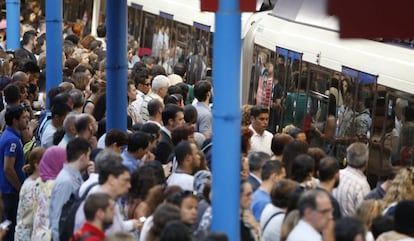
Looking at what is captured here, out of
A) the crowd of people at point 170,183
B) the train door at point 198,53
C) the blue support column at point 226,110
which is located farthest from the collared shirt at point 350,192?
the train door at point 198,53

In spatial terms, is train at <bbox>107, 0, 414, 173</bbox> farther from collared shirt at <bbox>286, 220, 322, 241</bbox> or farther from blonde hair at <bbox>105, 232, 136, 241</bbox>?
blonde hair at <bbox>105, 232, 136, 241</bbox>

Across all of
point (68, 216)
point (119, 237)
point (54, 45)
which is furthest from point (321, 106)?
point (119, 237)

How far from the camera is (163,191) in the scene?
31.9 feet

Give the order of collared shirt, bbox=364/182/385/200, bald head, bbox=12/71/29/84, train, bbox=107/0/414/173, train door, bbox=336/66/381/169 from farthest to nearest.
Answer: bald head, bbox=12/71/29/84, train door, bbox=336/66/381/169, train, bbox=107/0/414/173, collared shirt, bbox=364/182/385/200

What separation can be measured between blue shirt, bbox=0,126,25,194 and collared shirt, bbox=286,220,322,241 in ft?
15.8

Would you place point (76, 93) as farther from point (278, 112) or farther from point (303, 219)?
point (303, 219)

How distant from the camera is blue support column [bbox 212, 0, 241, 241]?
806 centimetres

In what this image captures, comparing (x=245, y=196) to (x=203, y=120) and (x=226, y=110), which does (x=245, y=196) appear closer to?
(x=226, y=110)

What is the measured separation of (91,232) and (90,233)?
2cm

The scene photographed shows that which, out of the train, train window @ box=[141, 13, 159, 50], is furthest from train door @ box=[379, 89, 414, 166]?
train window @ box=[141, 13, 159, 50]

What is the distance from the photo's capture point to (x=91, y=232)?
852 cm

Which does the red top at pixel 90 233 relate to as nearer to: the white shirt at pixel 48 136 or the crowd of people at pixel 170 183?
the crowd of people at pixel 170 183

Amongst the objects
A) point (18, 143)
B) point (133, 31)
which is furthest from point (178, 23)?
point (18, 143)

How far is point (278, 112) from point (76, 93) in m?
4.74
